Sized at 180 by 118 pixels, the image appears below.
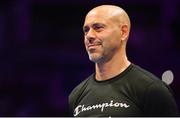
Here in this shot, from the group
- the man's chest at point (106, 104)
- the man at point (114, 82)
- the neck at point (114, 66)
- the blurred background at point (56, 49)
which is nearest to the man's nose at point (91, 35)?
the man at point (114, 82)

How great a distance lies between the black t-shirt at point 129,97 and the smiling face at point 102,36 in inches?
4.9

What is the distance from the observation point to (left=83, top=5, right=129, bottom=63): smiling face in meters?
2.22

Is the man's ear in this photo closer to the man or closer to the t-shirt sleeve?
the man

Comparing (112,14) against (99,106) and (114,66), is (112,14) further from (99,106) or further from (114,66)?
(99,106)

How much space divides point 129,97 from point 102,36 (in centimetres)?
33

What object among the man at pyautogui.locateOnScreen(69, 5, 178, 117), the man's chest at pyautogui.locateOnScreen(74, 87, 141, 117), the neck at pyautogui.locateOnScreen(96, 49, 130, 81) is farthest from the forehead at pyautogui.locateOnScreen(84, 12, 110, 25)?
the man's chest at pyautogui.locateOnScreen(74, 87, 141, 117)

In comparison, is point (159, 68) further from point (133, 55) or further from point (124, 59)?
point (124, 59)

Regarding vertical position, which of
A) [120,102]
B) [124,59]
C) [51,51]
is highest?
[51,51]

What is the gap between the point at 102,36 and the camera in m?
2.22

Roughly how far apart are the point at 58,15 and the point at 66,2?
0.17 meters

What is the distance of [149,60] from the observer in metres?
4.51

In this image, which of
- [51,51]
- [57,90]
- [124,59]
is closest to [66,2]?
[51,51]

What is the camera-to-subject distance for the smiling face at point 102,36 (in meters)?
2.22

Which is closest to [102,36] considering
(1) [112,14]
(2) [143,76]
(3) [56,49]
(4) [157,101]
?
(1) [112,14]
